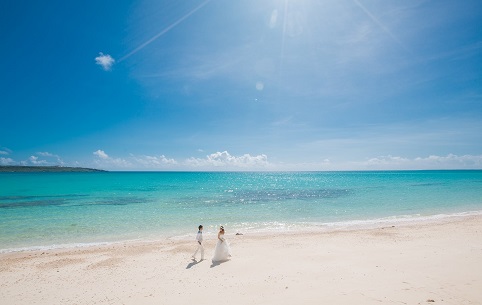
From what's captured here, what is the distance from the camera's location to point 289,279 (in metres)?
10.3

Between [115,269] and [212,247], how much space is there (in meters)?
5.68

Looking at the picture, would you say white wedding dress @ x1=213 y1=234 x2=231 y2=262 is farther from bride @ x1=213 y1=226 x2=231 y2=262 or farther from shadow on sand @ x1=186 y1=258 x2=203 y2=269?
shadow on sand @ x1=186 y1=258 x2=203 y2=269

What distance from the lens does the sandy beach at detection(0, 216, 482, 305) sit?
8.84m

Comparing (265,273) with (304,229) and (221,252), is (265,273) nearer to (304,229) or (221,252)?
(221,252)

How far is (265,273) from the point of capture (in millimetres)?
11109

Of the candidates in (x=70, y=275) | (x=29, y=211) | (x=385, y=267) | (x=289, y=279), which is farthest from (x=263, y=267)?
(x=29, y=211)

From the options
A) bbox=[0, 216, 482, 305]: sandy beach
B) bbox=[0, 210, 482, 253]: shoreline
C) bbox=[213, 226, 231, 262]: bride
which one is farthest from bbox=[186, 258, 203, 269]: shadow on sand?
bbox=[0, 210, 482, 253]: shoreline

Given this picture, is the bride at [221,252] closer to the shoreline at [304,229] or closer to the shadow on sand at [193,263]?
the shadow on sand at [193,263]

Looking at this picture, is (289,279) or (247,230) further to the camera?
(247,230)

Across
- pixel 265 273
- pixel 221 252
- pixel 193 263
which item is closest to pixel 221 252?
pixel 221 252

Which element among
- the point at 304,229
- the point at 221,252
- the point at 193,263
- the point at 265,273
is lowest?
the point at 304,229

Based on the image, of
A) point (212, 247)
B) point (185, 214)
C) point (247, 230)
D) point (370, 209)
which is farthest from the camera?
point (370, 209)

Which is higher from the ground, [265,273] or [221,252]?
[221,252]

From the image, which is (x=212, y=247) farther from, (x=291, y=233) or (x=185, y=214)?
(x=185, y=214)
